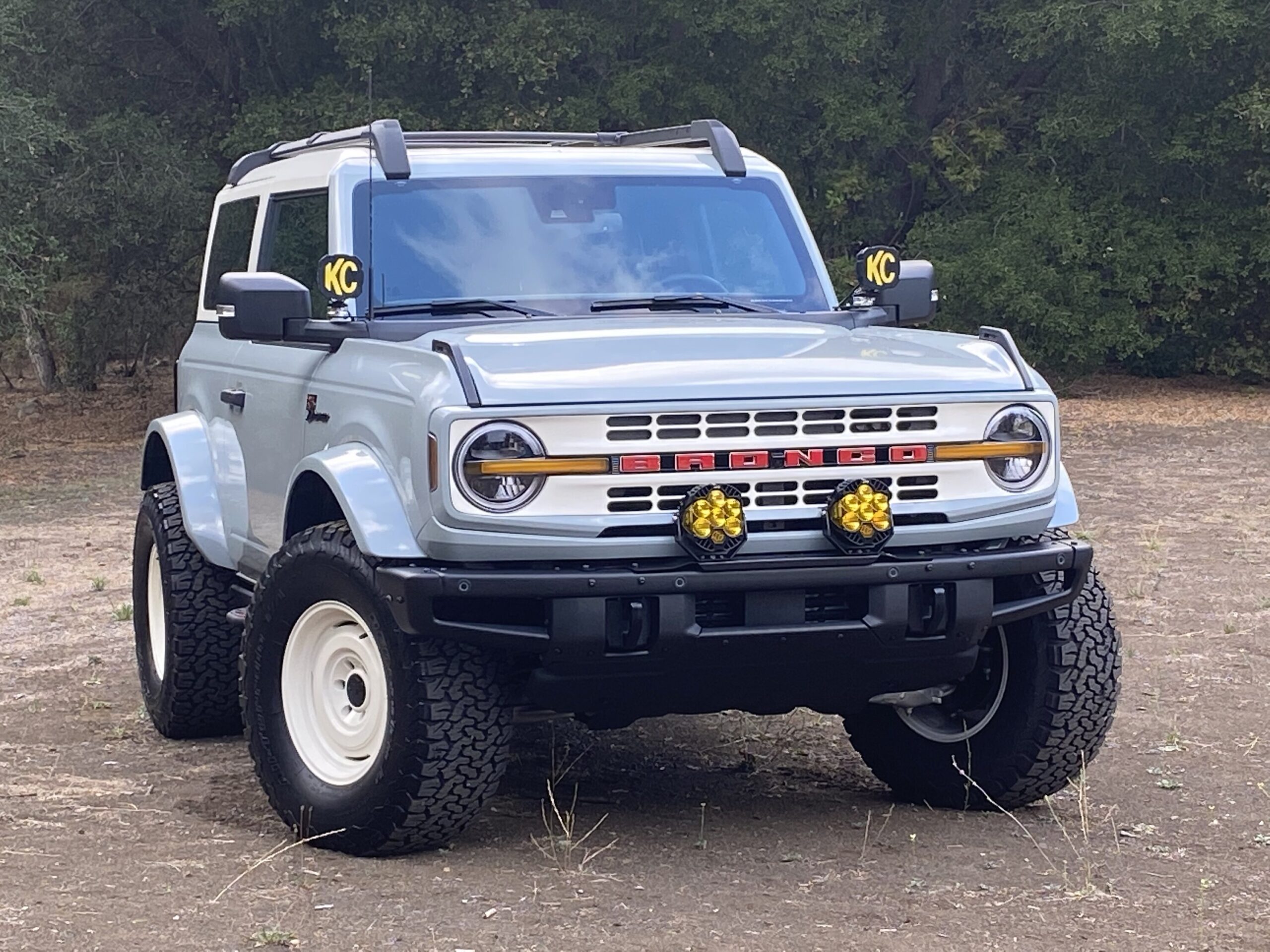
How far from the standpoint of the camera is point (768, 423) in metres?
4.99

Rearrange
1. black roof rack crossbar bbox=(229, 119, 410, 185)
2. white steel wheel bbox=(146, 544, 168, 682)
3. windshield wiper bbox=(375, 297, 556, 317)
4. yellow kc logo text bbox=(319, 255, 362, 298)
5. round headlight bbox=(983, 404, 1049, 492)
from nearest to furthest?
round headlight bbox=(983, 404, 1049, 492)
yellow kc logo text bbox=(319, 255, 362, 298)
windshield wiper bbox=(375, 297, 556, 317)
black roof rack crossbar bbox=(229, 119, 410, 185)
white steel wheel bbox=(146, 544, 168, 682)

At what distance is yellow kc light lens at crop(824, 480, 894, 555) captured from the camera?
16.4 ft

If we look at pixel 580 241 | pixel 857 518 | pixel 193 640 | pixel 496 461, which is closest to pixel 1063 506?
pixel 857 518

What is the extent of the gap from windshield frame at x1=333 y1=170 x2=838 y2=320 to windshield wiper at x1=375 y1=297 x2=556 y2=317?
2cm

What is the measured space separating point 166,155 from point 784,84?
8348mm

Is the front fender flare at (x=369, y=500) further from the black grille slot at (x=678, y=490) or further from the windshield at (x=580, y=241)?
the windshield at (x=580, y=241)

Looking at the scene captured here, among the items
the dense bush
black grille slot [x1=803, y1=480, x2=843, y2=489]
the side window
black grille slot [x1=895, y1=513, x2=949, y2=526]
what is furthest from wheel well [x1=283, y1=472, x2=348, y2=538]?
the dense bush

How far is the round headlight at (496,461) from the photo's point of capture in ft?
15.9

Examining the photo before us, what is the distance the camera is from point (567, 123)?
24.6m

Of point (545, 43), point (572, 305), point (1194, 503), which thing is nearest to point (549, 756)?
point (572, 305)

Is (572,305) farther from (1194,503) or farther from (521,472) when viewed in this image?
(1194,503)

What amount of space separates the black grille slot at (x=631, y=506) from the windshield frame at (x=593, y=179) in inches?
50.9

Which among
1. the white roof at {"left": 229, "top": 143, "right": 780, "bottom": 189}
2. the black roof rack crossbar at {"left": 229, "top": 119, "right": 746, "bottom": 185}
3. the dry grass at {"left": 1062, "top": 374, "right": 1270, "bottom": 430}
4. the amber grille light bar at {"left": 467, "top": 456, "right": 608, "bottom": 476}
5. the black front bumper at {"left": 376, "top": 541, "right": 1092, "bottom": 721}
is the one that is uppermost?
the black roof rack crossbar at {"left": 229, "top": 119, "right": 746, "bottom": 185}

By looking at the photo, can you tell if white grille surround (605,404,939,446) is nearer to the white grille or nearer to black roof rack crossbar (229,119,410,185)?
the white grille
